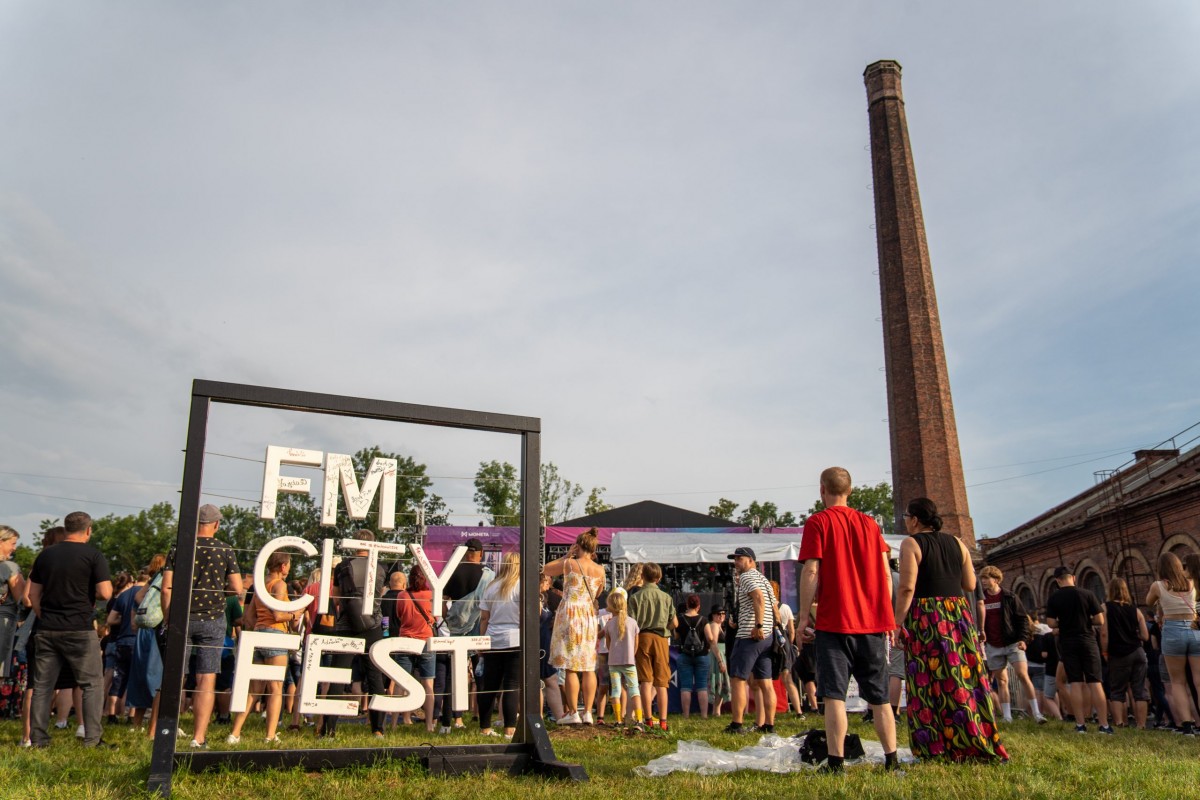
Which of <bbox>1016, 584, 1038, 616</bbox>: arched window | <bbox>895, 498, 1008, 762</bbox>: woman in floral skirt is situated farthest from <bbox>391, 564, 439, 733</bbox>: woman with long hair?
<bbox>1016, 584, 1038, 616</bbox>: arched window

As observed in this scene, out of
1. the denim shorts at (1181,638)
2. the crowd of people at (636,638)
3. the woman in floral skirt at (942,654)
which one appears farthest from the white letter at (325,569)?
the denim shorts at (1181,638)

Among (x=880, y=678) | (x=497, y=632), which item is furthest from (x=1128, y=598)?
(x=497, y=632)

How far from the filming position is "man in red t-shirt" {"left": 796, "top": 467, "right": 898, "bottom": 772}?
5.24 metres

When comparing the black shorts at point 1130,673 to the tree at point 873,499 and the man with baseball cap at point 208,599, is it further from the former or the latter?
the tree at point 873,499

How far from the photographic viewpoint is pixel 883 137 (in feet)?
104

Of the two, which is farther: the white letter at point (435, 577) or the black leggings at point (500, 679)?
the black leggings at point (500, 679)

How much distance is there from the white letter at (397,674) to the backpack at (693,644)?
6.10 metres

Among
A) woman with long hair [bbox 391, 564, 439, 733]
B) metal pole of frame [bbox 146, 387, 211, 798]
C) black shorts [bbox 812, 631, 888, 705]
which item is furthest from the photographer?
woman with long hair [bbox 391, 564, 439, 733]

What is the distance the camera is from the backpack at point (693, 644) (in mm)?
10938

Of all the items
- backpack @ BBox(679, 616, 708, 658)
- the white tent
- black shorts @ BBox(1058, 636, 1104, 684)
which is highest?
the white tent

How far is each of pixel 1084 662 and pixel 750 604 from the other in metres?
3.73

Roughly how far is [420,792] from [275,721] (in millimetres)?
3068

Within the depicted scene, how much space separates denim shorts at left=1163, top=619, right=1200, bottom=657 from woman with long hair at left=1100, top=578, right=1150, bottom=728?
938 mm

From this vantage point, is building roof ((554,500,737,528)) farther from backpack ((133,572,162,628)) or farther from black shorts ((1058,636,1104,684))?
backpack ((133,572,162,628))
